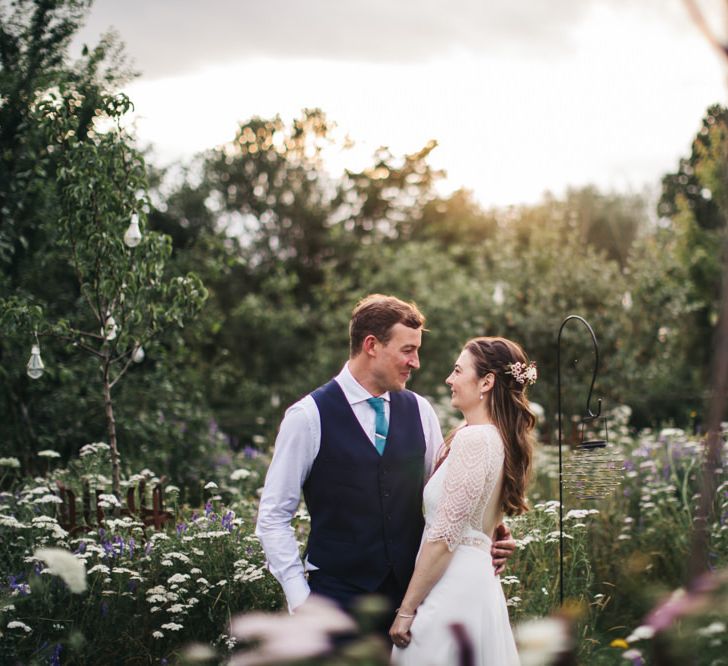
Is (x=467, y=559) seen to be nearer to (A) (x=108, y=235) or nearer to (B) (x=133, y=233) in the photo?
(B) (x=133, y=233)

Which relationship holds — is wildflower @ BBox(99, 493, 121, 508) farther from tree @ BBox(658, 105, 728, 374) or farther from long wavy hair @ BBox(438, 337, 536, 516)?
tree @ BBox(658, 105, 728, 374)

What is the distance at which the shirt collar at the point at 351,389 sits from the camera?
2.93 metres

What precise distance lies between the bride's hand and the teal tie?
0.58m

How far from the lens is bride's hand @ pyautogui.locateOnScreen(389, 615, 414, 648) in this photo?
2.67m

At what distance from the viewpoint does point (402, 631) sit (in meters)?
2.67

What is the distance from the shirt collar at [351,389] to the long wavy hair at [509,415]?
14.6 inches

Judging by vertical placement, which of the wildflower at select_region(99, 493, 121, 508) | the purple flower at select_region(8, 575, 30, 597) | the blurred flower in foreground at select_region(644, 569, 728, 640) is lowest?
the purple flower at select_region(8, 575, 30, 597)

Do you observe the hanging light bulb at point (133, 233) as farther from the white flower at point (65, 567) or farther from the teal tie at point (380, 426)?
the white flower at point (65, 567)

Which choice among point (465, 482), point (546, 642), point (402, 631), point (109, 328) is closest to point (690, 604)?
point (546, 642)

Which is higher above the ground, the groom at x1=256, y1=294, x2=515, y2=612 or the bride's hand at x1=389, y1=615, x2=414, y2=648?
the groom at x1=256, y1=294, x2=515, y2=612

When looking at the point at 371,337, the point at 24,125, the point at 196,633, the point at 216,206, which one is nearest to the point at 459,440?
the point at 371,337

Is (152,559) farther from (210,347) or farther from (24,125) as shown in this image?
(210,347)

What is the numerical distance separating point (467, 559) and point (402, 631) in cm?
33

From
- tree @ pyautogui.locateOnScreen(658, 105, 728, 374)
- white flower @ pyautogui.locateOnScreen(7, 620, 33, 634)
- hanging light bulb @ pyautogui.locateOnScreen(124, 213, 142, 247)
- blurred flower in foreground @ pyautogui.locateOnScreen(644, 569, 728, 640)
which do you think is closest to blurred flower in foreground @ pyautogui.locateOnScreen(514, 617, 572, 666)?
blurred flower in foreground @ pyautogui.locateOnScreen(644, 569, 728, 640)
